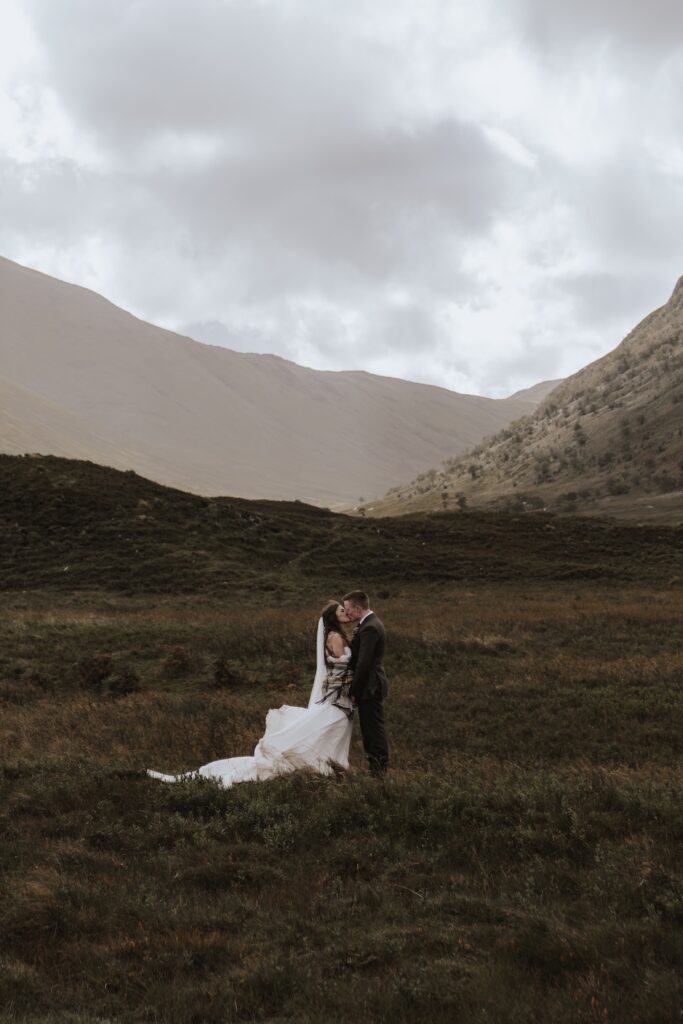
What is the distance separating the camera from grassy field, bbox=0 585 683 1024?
16.7 ft

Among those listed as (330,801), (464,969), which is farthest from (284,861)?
(464,969)

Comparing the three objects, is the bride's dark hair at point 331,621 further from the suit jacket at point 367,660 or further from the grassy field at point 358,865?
the grassy field at point 358,865

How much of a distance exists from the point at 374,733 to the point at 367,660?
1.16 meters

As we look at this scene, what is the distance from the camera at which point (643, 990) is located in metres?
4.70

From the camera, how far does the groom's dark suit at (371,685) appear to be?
34.6 ft

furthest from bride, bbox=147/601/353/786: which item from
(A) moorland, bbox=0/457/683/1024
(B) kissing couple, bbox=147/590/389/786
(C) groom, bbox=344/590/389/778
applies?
(A) moorland, bbox=0/457/683/1024

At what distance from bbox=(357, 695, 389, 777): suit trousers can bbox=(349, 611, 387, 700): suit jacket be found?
0.42 ft

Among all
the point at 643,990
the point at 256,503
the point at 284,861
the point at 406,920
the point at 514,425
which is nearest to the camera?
the point at 643,990

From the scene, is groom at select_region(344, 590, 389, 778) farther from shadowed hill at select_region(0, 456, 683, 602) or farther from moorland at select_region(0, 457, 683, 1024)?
shadowed hill at select_region(0, 456, 683, 602)

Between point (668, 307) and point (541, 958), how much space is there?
13635cm

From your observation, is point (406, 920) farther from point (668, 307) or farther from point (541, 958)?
point (668, 307)

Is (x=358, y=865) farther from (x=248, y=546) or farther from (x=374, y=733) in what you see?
(x=248, y=546)

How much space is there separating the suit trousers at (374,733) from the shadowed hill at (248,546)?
22.1 metres

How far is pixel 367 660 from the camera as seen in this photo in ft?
34.6
